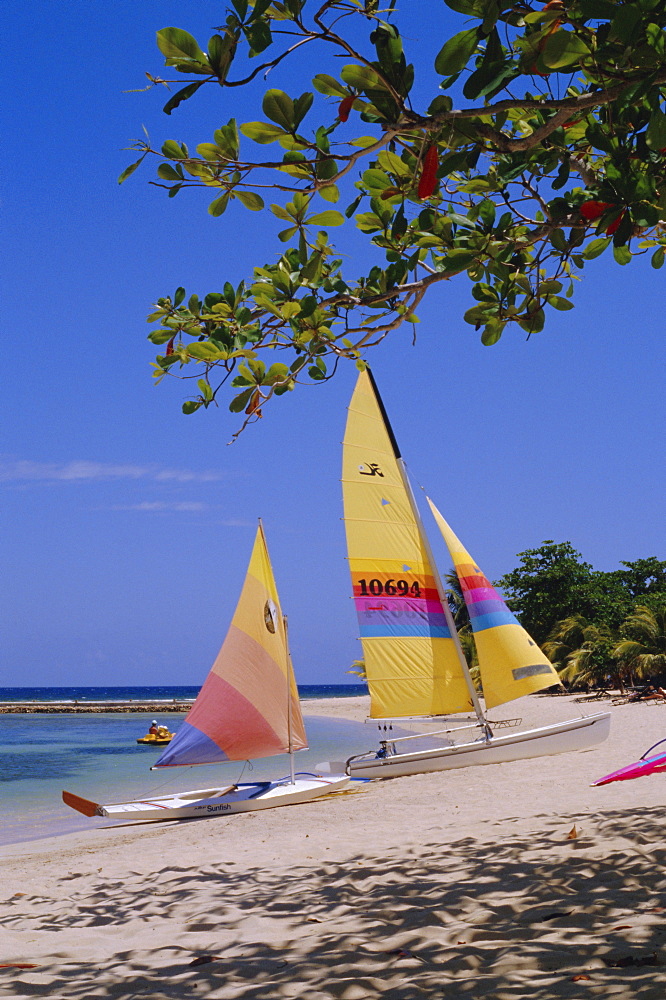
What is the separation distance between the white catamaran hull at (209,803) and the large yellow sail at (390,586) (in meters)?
2.42

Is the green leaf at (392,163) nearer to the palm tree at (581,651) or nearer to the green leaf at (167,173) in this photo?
the green leaf at (167,173)

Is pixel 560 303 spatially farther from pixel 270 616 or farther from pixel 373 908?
pixel 270 616

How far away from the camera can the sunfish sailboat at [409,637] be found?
14.7m

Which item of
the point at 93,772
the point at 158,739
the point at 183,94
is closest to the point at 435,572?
the point at 183,94

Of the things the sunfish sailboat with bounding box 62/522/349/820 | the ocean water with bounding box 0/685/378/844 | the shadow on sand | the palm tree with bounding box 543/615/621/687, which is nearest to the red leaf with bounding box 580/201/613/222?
the shadow on sand

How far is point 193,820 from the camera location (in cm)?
1221

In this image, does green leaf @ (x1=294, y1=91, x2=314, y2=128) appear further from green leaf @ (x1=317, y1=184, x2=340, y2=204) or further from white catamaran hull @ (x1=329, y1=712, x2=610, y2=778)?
white catamaran hull @ (x1=329, y1=712, x2=610, y2=778)

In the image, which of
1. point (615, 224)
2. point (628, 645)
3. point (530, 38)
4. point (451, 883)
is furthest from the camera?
point (628, 645)

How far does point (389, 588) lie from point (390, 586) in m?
0.05

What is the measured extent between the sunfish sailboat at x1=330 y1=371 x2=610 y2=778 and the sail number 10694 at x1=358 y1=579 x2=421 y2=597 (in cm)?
2

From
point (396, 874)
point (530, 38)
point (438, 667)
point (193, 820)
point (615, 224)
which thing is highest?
point (530, 38)

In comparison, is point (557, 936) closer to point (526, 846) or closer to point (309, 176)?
point (526, 846)

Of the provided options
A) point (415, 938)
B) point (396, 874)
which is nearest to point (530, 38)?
point (415, 938)

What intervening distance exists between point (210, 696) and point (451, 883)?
8.66m
